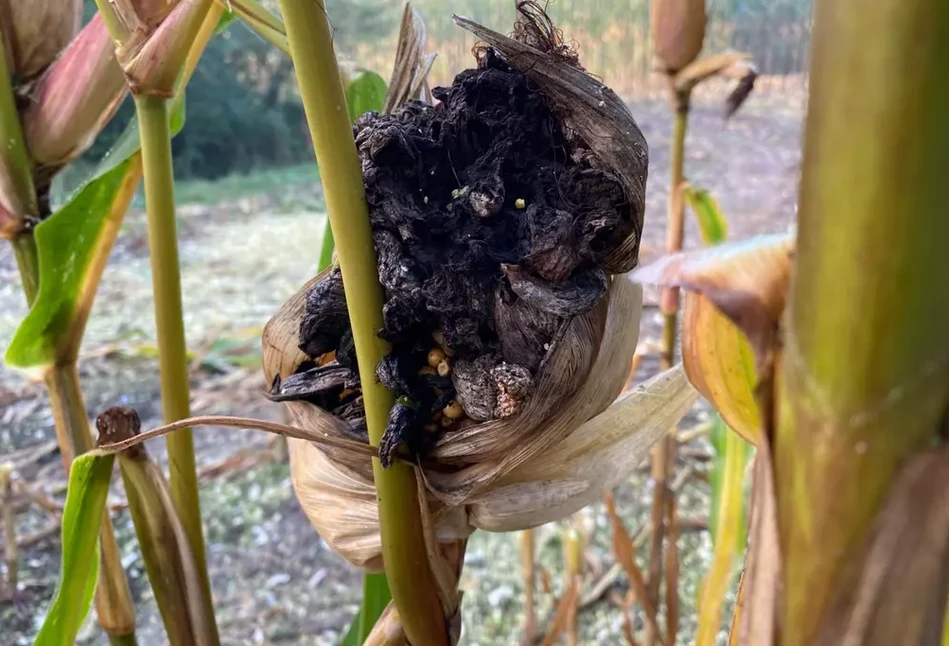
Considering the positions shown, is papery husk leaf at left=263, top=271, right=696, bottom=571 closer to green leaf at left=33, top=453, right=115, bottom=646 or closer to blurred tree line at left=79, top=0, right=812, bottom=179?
green leaf at left=33, top=453, right=115, bottom=646

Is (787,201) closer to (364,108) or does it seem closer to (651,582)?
(651,582)

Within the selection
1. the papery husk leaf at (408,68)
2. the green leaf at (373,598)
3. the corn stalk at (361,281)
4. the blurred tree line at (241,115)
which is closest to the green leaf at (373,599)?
the green leaf at (373,598)

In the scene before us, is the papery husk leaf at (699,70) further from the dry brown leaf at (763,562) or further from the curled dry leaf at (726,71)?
the dry brown leaf at (763,562)

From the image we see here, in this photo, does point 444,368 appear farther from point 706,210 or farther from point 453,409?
point 706,210

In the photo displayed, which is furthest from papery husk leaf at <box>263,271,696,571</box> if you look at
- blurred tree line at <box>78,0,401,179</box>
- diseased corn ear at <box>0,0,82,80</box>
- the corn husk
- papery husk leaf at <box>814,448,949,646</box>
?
blurred tree line at <box>78,0,401,179</box>

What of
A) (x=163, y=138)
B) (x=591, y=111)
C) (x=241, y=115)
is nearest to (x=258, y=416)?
(x=163, y=138)
